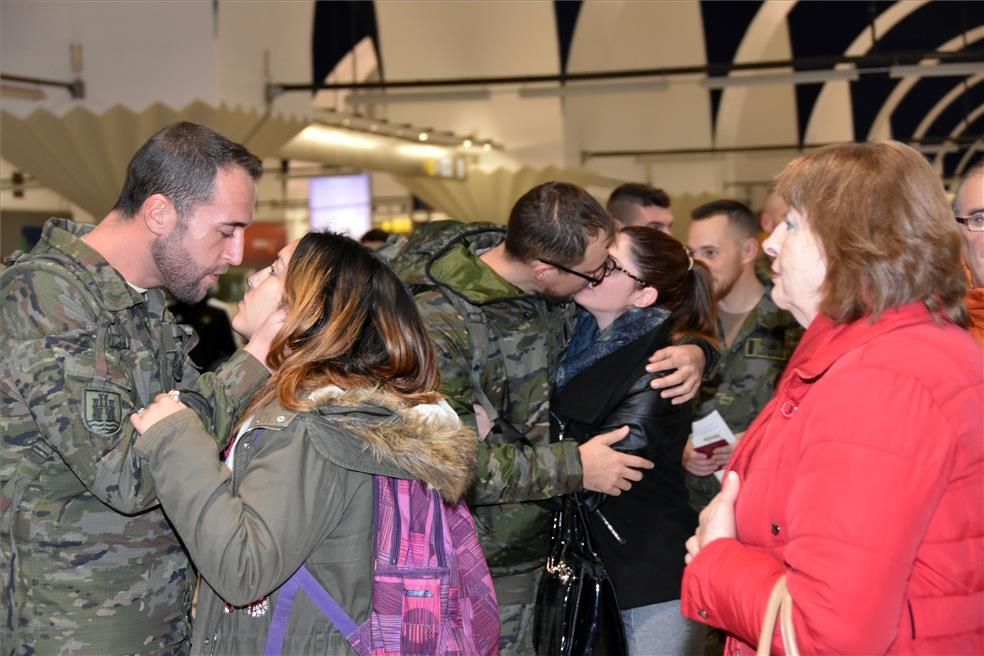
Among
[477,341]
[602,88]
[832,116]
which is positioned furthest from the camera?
[832,116]

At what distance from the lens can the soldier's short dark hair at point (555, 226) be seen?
3090 mm

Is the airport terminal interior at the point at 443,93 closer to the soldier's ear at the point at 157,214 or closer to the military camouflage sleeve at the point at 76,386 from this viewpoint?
the soldier's ear at the point at 157,214

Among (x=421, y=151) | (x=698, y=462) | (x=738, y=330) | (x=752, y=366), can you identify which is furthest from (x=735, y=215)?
(x=421, y=151)

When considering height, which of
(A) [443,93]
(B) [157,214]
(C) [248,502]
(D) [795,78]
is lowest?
(C) [248,502]

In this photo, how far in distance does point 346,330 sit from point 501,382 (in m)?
0.93

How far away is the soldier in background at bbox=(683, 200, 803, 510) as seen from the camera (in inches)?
175

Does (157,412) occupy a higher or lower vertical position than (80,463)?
higher

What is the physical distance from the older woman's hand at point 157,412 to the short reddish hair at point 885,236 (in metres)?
1.21

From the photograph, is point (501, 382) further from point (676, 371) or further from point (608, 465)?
point (676, 371)

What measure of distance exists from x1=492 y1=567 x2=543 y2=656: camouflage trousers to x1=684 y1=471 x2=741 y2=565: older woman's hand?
1.25m

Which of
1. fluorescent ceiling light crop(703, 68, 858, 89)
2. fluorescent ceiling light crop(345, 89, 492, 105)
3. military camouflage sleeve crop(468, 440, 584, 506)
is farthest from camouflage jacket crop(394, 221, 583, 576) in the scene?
fluorescent ceiling light crop(345, 89, 492, 105)

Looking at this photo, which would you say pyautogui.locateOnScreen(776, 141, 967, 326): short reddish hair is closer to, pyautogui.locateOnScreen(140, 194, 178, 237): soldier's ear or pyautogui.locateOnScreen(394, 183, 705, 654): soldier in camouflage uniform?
pyautogui.locateOnScreen(394, 183, 705, 654): soldier in camouflage uniform

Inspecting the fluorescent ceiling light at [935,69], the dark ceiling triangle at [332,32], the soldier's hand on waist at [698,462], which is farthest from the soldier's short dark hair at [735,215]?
the dark ceiling triangle at [332,32]

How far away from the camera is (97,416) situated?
211 centimetres
